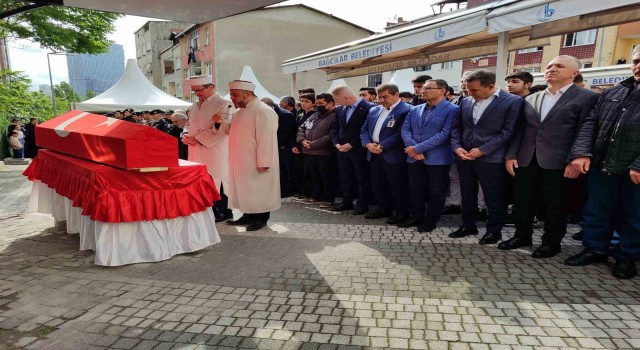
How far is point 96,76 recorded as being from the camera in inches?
6703

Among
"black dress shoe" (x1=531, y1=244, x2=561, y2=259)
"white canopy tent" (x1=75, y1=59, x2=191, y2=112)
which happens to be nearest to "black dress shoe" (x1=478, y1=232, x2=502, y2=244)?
"black dress shoe" (x1=531, y1=244, x2=561, y2=259)

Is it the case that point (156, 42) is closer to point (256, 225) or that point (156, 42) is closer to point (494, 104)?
point (256, 225)

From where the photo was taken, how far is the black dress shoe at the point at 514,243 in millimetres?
4184

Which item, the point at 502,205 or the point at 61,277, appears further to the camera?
the point at 502,205

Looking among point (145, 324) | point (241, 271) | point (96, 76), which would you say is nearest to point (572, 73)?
point (241, 271)

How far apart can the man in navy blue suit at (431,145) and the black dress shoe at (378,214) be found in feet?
2.30

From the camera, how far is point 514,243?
13.8ft

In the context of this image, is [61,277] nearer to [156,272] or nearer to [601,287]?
[156,272]

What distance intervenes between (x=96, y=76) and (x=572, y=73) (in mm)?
200060

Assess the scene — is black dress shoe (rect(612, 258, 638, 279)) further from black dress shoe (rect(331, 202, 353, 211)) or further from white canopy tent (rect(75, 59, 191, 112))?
white canopy tent (rect(75, 59, 191, 112))

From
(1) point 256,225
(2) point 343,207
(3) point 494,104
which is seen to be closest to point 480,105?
(3) point 494,104

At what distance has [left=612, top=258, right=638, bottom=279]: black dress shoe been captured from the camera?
341 centimetres

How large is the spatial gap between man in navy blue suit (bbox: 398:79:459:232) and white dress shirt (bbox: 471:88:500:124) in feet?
0.98

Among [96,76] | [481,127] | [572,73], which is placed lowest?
[481,127]
